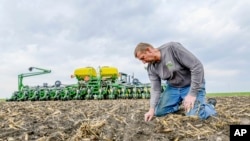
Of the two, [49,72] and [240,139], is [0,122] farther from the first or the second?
[49,72]

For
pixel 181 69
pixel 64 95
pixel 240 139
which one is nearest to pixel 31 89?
pixel 64 95

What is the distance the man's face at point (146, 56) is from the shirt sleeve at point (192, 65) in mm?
359

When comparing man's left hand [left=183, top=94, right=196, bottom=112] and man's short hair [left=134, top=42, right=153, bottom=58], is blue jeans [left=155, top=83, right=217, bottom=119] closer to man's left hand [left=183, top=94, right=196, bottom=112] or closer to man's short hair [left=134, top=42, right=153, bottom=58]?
man's left hand [left=183, top=94, right=196, bottom=112]

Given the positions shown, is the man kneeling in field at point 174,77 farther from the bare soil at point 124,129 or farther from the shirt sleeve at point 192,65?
the bare soil at point 124,129

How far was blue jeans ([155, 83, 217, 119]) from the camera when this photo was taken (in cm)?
573

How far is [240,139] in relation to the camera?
4.27m

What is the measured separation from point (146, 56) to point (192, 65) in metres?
0.67

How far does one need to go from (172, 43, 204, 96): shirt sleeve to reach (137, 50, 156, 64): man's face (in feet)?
1.18

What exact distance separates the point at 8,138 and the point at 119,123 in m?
1.63

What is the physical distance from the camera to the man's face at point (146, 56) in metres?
5.19

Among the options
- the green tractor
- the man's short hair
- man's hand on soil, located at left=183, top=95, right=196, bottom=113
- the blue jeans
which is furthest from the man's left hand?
the green tractor

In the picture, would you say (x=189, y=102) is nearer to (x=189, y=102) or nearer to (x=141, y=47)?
(x=189, y=102)

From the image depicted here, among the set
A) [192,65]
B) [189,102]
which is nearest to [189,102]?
[189,102]

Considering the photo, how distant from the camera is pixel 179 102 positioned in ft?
20.8
